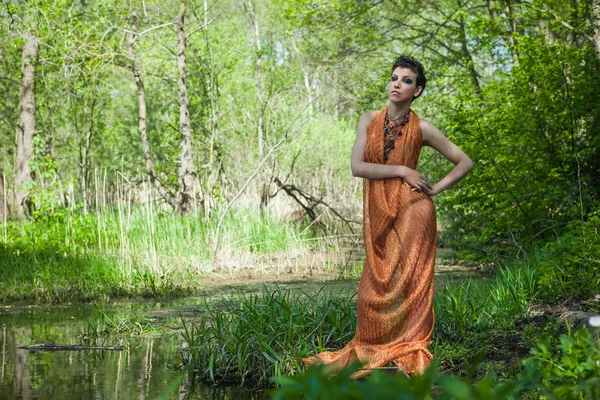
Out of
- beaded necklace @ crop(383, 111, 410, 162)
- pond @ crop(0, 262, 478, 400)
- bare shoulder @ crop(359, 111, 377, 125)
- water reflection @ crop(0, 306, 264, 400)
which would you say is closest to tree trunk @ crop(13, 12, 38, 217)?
pond @ crop(0, 262, 478, 400)

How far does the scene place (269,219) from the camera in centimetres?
1277

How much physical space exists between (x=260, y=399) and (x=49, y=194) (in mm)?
8025

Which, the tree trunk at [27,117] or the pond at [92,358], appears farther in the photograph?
the tree trunk at [27,117]

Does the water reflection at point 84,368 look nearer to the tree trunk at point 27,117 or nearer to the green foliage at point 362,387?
the green foliage at point 362,387

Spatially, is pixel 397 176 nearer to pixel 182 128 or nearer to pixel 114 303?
pixel 114 303

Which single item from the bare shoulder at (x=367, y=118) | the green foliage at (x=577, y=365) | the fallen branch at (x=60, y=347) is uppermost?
the bare shoulder at (x=367, y=118)

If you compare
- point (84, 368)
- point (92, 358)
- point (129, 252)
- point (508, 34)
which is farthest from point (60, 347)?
point (508, 34)

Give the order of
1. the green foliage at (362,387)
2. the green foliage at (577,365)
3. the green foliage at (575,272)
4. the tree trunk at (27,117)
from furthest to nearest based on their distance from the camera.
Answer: the tree trunk at (27,117) < the green foliage at (575,272) < the green foliage at (577,365) < the green foliage at (362,387)

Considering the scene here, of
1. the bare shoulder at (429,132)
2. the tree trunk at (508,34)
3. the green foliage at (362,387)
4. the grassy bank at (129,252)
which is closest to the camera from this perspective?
the green foliage at (362,387)

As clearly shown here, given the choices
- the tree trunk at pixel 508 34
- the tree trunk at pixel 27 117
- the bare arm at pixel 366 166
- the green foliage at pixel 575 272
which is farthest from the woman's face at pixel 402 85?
the tree trunk at pixel 27 117

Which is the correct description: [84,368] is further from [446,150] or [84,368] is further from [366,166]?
[446,150]

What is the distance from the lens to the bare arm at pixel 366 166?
181 inches

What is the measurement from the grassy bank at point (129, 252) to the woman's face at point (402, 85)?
5218mm

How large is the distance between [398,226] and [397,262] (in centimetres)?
22
